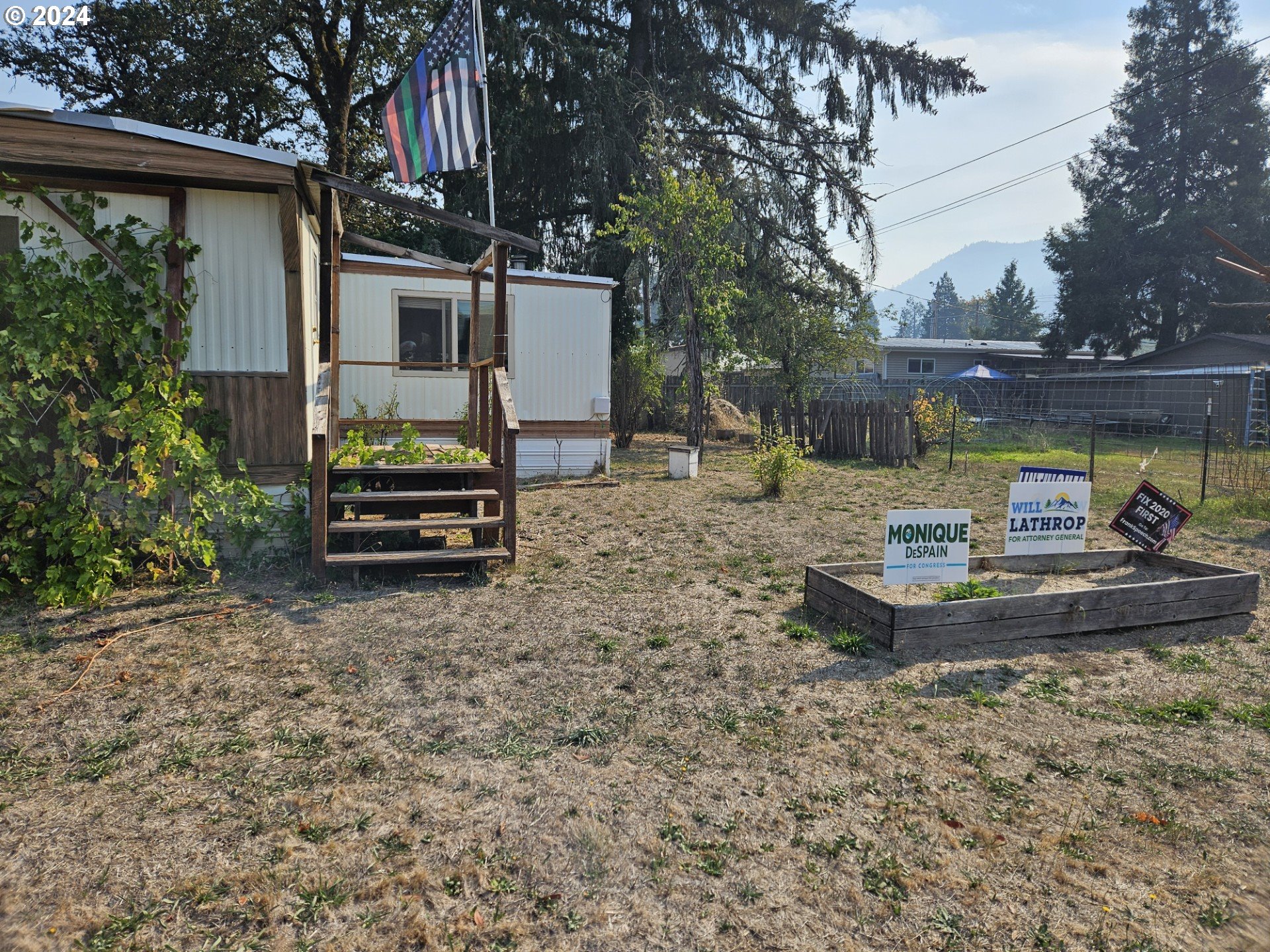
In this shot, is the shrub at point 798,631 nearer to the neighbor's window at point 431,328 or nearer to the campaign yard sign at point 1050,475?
the campaign yard sign at point 1050,475

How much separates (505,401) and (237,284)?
220cm

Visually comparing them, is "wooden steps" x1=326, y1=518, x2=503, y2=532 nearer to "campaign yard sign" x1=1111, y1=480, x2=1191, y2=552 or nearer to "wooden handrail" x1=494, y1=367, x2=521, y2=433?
"wooden handrail" x1=494, y1=367, x2=521, y2=433

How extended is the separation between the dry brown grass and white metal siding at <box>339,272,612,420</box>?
5491mm

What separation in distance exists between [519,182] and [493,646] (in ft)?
50.8

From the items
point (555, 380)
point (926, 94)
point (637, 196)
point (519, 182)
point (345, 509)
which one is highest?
point (926, 94)

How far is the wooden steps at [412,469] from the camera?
20.7 feet

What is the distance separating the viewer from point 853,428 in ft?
49.8

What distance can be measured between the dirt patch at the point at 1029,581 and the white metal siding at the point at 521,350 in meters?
6.59

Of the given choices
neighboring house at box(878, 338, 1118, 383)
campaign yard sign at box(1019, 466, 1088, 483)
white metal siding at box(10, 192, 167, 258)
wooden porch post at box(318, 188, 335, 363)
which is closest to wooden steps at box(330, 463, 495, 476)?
wooden porch post at box(318, 188, 335, 363)

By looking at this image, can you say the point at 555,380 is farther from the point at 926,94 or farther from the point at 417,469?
the point at 926,94

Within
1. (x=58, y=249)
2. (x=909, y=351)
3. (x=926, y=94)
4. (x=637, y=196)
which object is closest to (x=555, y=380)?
(x=637, y=196)

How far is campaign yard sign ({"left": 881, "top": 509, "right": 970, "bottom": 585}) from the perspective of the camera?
4.87 meters

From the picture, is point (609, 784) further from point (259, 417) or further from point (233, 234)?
point (233, 234)

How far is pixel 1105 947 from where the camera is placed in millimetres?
2293
